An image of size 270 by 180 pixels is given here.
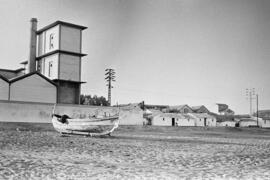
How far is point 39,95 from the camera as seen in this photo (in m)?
38.8

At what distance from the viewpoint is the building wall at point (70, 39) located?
4222 centimetres

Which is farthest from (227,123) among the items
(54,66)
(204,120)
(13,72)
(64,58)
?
(13,72)

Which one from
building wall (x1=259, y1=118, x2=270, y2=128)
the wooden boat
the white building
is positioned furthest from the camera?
A: building wall (x1=259, y1=118, x2=270, y2=128)

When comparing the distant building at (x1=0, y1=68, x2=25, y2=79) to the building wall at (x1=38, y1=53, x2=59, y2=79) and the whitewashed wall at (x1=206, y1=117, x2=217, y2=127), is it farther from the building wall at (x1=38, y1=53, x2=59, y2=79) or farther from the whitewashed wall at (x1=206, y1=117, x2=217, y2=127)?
the whitewashed wall at (x1=206, y1=117, x2=217, y2=127)

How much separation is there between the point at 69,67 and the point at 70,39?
3.73 metres

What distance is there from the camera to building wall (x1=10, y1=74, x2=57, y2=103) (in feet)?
121

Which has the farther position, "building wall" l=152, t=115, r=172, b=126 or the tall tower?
"building wall" l=152, t=115, r=172, b=126

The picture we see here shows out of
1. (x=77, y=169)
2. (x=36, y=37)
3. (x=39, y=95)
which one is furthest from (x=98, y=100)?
(x=77, y=169)

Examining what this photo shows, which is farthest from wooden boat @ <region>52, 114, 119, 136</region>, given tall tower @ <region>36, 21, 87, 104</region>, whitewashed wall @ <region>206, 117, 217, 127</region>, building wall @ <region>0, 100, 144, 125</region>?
whitewashed wall @ <region>206, 117, 217, 127</region>

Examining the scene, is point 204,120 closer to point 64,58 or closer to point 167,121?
point 167,121

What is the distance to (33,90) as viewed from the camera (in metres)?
38.3

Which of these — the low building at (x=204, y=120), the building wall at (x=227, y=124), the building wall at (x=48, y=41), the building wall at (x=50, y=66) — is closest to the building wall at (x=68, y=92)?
the building wall at (x=50, y=66)

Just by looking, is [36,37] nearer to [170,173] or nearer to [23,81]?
[23,81]

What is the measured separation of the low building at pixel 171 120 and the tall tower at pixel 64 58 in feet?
105
